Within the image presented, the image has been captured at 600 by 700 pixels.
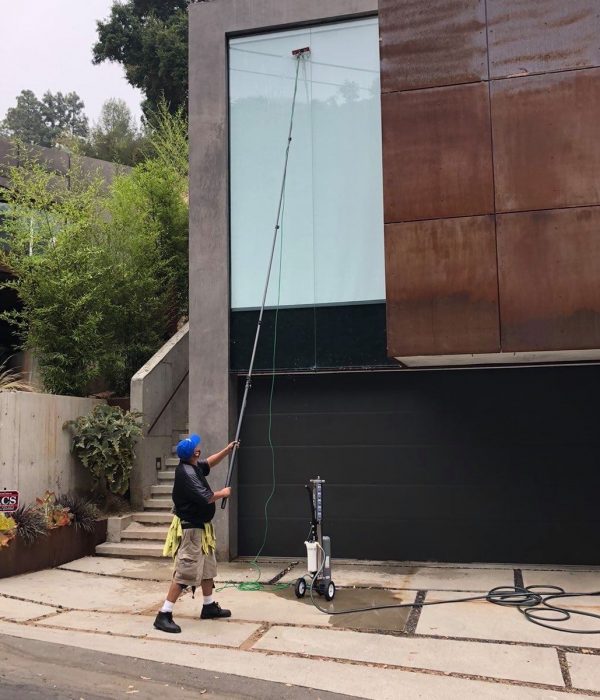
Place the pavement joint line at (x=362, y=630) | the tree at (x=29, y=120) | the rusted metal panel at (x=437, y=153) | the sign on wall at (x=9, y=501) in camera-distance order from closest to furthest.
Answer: the pavement joint line at (x=362, y=630)
the rusted metal panel at (x=437, y=153)
the sign on wall at (x=9, y=501)
the tree at (x=29, y=120)

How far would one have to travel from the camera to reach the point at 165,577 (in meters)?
8.45

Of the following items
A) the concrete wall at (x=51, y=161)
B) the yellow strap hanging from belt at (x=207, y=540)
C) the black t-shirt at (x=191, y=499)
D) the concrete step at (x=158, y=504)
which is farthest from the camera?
the concrete wall at (x=51, y=161)

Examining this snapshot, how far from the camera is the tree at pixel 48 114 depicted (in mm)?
62862

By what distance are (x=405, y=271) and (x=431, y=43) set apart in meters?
2.65

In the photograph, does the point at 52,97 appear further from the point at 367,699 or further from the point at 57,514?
the point at 367,699

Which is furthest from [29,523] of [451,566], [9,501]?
[451,566]

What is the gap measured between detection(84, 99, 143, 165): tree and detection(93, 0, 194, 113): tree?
2166mm

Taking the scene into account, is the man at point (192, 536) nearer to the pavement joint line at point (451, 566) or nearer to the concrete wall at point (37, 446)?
the pavement joint line at point (451, 566)

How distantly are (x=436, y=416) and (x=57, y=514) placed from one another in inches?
198

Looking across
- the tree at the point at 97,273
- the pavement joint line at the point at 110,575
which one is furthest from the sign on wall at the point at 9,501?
the tree at the point at 97,273

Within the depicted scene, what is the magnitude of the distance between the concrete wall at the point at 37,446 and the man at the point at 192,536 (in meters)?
3.13

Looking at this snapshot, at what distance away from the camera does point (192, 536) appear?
6355mm

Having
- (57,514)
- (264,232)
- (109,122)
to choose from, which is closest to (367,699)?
(57,514)

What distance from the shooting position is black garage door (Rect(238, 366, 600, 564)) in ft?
28.7
